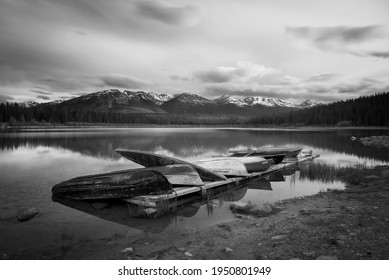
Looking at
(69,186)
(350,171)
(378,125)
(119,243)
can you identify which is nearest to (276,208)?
(119,243)

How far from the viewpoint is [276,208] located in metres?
8.36

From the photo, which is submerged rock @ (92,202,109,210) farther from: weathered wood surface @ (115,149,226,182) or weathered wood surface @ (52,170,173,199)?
weathered wood surface @ (115,149,226,182)

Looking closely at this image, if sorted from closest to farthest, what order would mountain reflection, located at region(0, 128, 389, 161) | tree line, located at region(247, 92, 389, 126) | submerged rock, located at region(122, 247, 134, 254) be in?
submerged rock, located at region(122, 247, 134, 254) < mountain reflection, located at region(0, 128, 389, 161) < tree line, located at region(247, 92, 389, 126)

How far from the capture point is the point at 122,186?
872 centimetres

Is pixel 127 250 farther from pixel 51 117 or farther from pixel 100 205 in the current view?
pixel 51 117

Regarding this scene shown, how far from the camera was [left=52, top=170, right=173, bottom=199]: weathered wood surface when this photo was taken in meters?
8.65

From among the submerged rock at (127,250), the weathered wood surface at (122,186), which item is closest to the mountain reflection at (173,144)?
the weathered wood surface at (122,186)

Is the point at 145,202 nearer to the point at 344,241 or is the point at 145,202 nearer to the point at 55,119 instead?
the point at 344,241

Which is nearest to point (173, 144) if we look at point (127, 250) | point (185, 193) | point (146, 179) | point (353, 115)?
point (185, 193)

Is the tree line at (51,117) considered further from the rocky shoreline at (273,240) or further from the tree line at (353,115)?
the rocky shoreline at (273,240)

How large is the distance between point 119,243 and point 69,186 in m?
4.88

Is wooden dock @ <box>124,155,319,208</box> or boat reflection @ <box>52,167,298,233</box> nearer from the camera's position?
boat reflection @ <box>52,167,298,233</box>

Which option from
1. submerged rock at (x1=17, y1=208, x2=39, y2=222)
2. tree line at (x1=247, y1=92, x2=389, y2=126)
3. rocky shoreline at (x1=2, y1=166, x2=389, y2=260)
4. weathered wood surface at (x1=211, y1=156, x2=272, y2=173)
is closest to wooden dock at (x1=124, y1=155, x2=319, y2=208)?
weathered wood surface at (x1=211, y1=156, x2=272, y2=173)
